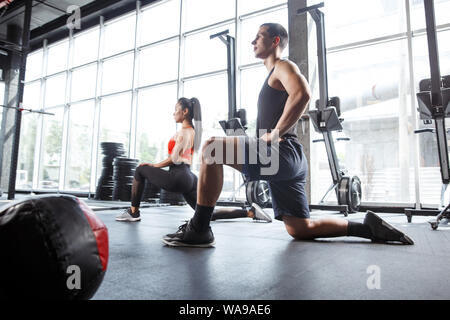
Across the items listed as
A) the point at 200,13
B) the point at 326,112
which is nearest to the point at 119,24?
the point at 200,13

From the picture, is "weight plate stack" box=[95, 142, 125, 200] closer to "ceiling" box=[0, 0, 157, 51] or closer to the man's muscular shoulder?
"ceiling" box=[0, 0, 157, 51]

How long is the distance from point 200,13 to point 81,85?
3.82 metres

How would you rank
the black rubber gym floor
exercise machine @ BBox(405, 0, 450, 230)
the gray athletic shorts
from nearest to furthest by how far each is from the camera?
the black rubber gym floor < the gray athletic shorts < exercise machine @ BBox(405, 0, 450, 230)

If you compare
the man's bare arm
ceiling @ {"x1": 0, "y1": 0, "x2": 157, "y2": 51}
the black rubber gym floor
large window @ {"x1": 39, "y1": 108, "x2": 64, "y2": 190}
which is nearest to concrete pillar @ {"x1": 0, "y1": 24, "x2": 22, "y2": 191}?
ceiling @ {"x1": 0, "y1": 0, "x2": 157, "y2": 51}

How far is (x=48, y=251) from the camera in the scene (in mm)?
777

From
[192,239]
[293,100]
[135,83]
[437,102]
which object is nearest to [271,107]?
[293,100]

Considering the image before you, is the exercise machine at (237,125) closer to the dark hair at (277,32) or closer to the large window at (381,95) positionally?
the large window at (381,95)

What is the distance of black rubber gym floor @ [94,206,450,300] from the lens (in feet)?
3.44

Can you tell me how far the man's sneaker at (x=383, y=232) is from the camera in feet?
6.43

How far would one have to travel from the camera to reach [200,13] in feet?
21.5

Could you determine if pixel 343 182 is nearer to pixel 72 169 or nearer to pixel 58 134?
pixel 72 169

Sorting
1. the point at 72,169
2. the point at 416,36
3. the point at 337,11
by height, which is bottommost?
the point at 72,169

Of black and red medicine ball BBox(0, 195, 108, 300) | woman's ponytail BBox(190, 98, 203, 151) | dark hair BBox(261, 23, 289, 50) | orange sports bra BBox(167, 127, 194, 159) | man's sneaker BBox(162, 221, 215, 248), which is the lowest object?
man's sneaker BBox(162, 221, 215, 248)

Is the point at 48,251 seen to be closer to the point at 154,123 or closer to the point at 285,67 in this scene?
the point at 285,67
